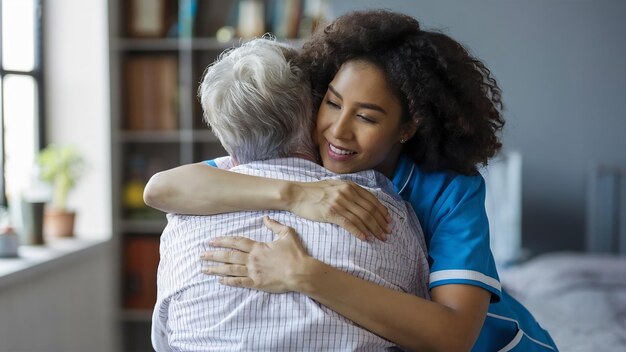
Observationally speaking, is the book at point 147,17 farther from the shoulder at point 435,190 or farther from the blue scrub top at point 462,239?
the shoulder at point 435,190

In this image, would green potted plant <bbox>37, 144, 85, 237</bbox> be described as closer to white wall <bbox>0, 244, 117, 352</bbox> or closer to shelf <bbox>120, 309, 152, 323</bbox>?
white wall <bbox>0, 244, 117, 352</bbox>

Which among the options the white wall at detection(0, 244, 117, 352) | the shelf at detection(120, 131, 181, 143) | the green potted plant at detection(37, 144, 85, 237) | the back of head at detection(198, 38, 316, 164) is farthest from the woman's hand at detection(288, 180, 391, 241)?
the shelf at detection(120, 131, 181, 143)

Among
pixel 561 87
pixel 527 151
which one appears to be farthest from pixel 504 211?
pixel 561 87

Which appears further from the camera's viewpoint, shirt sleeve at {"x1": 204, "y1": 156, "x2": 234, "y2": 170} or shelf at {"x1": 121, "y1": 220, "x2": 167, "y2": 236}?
shelf at {"x1": 121, "y1": 220, "x2": 167, "y2": 236}

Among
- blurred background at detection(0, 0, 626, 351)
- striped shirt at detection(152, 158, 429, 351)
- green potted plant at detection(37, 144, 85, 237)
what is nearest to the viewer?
striped shirt at detection(152, 158, 429, 351)

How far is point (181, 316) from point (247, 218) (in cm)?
20

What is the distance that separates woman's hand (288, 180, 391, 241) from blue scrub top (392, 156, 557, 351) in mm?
130

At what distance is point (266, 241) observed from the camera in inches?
53.8

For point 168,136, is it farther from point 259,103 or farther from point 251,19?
point 259,103

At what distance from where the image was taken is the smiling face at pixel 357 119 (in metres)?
1.48

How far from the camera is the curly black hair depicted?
4.79 feet

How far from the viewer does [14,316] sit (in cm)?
312

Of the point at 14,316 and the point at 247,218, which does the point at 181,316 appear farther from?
the point at 14,316

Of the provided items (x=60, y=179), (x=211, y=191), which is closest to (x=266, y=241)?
(x=211, y=191)
